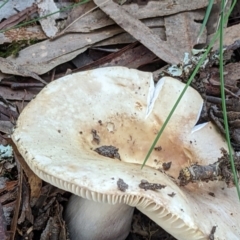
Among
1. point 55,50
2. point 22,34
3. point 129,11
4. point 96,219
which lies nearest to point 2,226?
point 96,219

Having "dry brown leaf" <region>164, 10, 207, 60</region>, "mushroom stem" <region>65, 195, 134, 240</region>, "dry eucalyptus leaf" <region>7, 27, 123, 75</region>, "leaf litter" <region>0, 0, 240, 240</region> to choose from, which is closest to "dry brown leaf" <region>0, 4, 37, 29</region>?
"leaf litter" <region>0, 0, 240, 240</region>

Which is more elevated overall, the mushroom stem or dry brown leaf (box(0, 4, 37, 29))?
dry brown leaf (box(0, 4, 37, 29))

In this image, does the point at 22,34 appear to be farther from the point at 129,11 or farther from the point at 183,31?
the point at 183,31

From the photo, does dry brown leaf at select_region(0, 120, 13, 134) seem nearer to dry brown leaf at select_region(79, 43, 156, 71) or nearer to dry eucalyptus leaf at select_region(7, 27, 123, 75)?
dry eucalyptus leaf at select_region(7, 27, 123, 75)

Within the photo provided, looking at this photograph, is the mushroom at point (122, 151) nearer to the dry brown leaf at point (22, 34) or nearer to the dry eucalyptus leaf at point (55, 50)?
the dry eucalyptus leaf at point (55, 50)

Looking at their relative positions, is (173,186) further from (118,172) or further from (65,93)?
(65,93)
